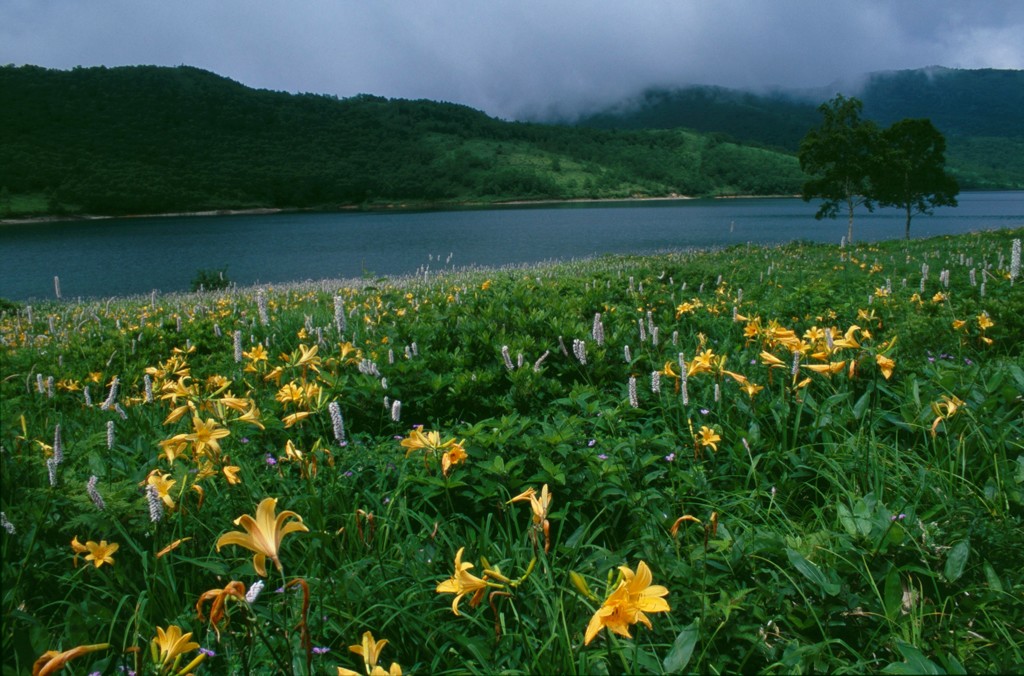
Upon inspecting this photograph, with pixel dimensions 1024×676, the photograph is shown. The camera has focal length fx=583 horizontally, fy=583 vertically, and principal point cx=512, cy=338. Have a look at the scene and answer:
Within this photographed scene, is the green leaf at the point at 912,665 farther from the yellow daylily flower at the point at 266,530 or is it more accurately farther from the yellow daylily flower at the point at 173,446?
the yellow daylily flower at the point at 173,446

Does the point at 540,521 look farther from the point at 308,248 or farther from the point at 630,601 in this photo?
the point at 308,248

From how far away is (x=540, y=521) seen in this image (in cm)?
137

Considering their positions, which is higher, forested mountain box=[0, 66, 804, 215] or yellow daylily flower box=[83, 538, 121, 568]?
forested mountain box=[0, 66, 804, 215]

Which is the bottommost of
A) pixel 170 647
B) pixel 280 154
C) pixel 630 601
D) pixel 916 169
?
pixel 170 647

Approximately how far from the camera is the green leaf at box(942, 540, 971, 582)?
1511 millimetres

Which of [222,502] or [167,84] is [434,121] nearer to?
[167,84]

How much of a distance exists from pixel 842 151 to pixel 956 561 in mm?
28467

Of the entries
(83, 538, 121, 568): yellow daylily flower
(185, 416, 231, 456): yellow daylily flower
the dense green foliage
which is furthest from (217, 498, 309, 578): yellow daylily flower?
the dense green foliage

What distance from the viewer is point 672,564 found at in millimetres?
1601

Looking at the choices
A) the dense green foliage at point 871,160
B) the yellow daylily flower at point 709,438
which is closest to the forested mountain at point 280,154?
the dense green foliage at point 871,160

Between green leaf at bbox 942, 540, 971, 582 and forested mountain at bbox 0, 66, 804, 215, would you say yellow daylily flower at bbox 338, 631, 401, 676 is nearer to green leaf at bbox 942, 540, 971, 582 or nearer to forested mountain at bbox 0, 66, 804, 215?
green leaf at bbox 942, 540, 971, 582

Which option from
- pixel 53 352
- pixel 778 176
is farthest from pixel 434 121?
pixel 53 352

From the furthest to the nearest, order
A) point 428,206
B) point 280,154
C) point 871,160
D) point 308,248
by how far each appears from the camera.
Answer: point 280,154 → point 428,206 → point 308,248 → point 871,160

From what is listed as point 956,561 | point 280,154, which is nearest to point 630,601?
point 956,561
